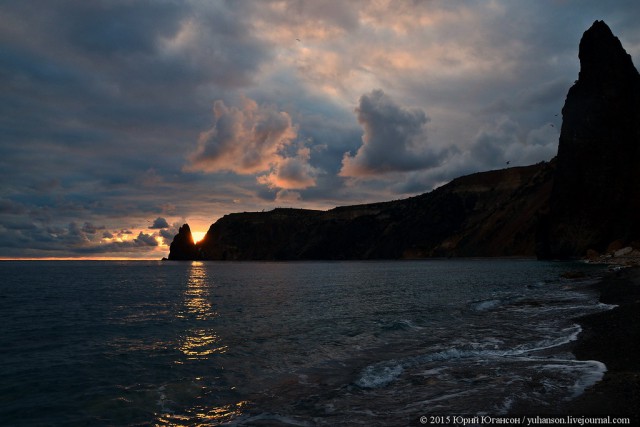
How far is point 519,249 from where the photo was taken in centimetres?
15638

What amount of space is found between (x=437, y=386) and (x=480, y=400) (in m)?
2.01

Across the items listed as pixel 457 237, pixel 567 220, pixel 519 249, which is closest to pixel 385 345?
pixel 567 220

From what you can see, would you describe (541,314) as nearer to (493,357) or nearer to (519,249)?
(493,357)

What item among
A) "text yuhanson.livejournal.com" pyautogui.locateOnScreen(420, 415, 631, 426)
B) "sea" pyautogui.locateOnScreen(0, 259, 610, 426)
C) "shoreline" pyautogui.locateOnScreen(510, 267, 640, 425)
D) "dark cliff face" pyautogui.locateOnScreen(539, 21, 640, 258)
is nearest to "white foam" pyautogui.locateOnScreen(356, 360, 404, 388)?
"sea" pyautogui.locateOnScreen(0, 259, 610, 426)

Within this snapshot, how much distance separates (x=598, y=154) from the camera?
4001 inches

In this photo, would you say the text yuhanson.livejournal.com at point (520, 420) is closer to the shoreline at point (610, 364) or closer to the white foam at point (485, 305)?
the shoreline at point (610, 364)

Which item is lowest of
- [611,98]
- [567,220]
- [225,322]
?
[225,322]

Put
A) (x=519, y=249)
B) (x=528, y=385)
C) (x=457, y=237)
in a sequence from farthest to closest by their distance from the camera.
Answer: (x=457, y=237)
(x=519, y=249)
(x=528, y=385)

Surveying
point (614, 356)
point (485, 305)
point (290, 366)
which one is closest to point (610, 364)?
point (614, 356)

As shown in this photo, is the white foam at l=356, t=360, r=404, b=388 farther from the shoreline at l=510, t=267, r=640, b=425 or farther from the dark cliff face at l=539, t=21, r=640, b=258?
the dark cliff face at l=539, t=21, r=640, b=258

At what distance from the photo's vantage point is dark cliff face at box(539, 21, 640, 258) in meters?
97.9

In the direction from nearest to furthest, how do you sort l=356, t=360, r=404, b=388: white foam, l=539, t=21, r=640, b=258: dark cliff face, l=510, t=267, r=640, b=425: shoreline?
1. l=510, t=267, r=640, b=425: shoreline
2. l=356, t=360, r=404, b=388: white foam
3. l=539, t=21, r=640, b=258: dark cliff face

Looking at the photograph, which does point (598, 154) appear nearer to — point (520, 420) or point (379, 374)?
point (379, 374)

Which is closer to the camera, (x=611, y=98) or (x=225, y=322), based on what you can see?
(x=225, y=322)
